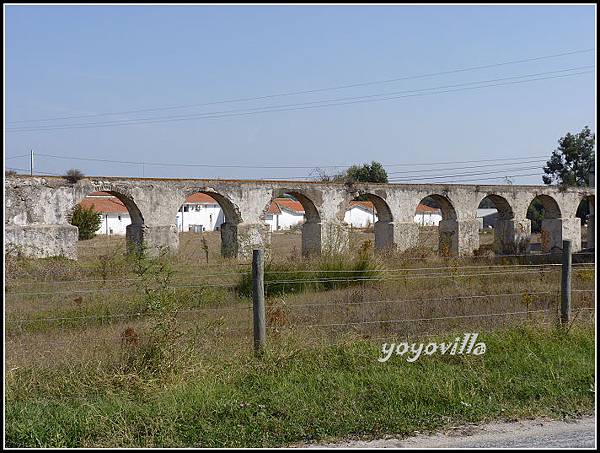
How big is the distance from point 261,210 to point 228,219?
1230mm

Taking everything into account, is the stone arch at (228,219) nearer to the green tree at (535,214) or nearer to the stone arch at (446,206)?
the stone arch at (446,206)

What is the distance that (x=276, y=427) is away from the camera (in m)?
5.16

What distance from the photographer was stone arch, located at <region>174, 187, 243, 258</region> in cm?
2233

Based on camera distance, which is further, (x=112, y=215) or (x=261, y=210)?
(x=112, y=215)

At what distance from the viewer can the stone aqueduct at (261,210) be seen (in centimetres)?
1959

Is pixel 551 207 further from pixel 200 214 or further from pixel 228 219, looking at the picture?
pixel 200 214

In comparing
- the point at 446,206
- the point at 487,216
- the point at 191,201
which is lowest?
the point at 446,206

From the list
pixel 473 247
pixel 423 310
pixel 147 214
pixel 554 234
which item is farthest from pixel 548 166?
pixel 423 310

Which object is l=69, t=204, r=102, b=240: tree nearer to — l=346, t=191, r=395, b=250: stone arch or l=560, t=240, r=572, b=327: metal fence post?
l=346, t=191, r=395, b=250: stone arch

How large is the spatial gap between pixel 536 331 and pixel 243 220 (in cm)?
1648

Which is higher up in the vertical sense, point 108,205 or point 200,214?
point 108,205

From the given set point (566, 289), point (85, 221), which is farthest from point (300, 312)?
point (85, 221)

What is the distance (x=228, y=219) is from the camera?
2350 centimetres

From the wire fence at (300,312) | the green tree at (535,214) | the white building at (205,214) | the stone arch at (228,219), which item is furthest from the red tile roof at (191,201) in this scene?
the wire fence at (300,312)
